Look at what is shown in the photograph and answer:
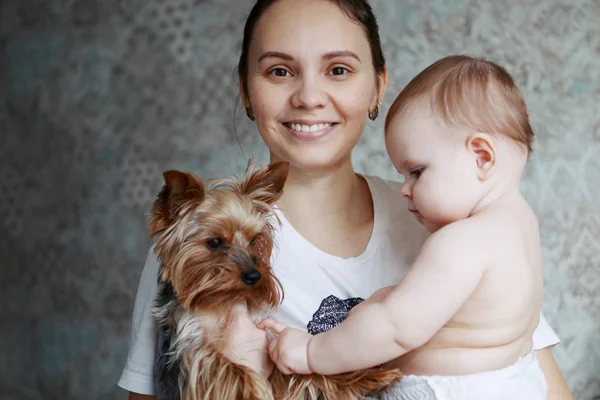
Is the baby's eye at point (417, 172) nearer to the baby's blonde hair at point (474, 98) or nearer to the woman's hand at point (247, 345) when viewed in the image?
the baby's blonde hair at point (474, 98)

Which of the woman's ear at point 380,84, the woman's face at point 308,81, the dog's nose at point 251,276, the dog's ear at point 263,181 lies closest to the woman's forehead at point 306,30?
Result: the woman's face at point 308,81

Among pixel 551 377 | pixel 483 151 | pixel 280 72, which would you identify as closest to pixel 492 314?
pixel 483 151

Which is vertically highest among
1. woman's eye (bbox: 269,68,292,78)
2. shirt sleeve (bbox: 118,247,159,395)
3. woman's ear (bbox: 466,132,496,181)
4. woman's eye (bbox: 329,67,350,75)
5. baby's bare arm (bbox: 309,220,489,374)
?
woman's eye (bbox: 329,67,350,75)

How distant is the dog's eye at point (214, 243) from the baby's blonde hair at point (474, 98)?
50cm

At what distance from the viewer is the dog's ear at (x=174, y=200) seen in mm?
1668

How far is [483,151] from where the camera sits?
A: 1591mm

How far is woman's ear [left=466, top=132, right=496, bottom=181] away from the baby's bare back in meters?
0.08

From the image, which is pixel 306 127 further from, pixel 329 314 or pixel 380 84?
pixel 329 314

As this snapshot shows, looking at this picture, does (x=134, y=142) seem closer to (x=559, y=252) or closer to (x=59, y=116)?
(x=59, y=116)

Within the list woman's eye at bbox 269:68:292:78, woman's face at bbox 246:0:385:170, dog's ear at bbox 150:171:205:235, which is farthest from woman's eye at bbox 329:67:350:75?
dog's ear at bbox 150:171:205:235

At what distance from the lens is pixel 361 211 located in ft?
6.98

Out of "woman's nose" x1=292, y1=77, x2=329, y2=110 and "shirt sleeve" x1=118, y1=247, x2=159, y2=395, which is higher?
"woman's nose" x1=292, y1=77, x2=329, y2=110

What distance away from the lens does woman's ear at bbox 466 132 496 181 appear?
157 cm

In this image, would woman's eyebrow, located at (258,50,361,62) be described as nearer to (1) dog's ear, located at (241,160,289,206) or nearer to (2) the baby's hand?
(1) dog's ear, located at (241,160,289,206)
